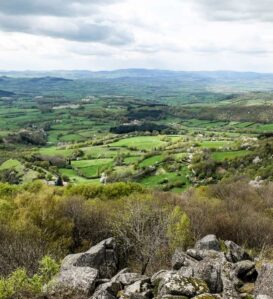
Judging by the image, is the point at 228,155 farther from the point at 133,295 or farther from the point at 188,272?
the point at 133,295

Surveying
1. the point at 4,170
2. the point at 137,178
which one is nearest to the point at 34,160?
the point at 4,170

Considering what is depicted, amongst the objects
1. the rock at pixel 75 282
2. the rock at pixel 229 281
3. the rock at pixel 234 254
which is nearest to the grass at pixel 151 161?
the rock at pixel 234 254

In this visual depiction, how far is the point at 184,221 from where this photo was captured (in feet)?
141

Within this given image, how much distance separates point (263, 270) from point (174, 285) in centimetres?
574

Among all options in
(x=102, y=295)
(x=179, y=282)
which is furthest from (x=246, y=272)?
(x=102, y=295)

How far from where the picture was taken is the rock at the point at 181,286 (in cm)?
2191

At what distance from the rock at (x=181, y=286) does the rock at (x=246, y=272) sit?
6.10 m

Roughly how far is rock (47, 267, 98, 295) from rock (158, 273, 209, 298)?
13.1 feet

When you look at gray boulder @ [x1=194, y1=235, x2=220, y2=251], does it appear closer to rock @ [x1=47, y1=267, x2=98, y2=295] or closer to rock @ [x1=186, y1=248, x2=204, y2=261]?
rock @ [x1=186, y1=248, x2=204, y2=261]

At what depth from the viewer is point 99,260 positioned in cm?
3134

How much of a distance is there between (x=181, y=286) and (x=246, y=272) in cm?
794

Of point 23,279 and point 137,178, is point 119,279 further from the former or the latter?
point 137,178

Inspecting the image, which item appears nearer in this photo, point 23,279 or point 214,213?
point 23,279

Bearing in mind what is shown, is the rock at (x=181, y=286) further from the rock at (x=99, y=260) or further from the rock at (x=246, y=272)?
the rock at (x=99, y=260)
